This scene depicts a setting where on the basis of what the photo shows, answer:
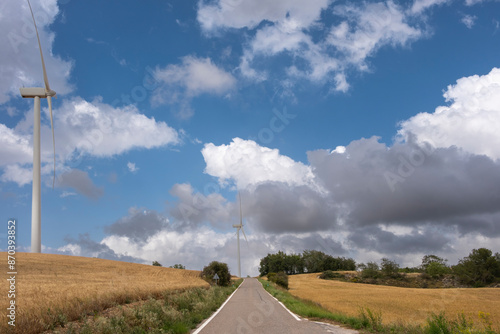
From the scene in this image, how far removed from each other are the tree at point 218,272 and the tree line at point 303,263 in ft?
336

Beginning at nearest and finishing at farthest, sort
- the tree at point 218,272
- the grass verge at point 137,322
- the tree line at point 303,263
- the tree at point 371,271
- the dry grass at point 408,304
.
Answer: the grass verge at point 137,322
the dry grass at point 408,304
the tree at point 218,272
the tree at point 371,271
the tree line at point 303,263

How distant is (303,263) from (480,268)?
9548 cm

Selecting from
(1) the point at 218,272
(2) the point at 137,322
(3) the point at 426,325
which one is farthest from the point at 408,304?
(2) the point at 137,322

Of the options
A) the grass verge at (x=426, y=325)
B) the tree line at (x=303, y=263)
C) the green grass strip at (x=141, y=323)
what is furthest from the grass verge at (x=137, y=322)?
the tree line at (x=303, y=263)

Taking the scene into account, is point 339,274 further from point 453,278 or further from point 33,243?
point 33,243

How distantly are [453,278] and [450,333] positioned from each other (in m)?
100

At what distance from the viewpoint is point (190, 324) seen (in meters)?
15.2

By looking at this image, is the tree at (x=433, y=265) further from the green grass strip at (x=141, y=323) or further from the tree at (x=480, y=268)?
the green grass strip at (x=141, y=323)

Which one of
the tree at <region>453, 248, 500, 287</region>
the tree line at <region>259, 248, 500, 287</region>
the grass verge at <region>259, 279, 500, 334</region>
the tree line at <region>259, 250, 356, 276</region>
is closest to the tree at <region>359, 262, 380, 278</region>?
the tree line at <region>259, 248, 500, 287</region>

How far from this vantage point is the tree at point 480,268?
284 ft

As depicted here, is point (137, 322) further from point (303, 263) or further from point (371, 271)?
point (303, 263)

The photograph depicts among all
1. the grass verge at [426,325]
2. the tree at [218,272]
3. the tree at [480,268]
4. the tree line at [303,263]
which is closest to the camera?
the grass verge at [426,325]

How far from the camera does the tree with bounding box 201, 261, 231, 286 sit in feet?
209

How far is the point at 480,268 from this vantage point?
8781 centimetres
